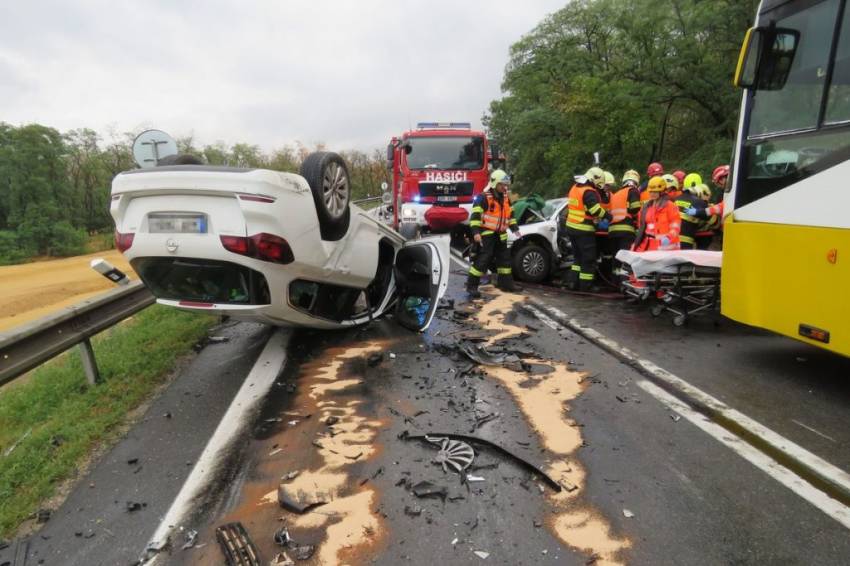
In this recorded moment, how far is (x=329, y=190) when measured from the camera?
14.4 feet

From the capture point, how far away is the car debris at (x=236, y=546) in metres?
2.29

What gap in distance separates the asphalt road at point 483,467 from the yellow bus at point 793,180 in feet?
2.15

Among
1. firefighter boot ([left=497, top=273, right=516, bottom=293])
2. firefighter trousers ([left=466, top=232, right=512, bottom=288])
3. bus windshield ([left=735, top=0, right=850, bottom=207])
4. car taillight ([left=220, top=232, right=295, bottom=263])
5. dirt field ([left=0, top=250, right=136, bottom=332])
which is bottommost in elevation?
dirt field ([left=0, top=250, right=136, bottom=332])

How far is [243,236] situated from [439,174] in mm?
8820

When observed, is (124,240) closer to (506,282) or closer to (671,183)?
(506,282)

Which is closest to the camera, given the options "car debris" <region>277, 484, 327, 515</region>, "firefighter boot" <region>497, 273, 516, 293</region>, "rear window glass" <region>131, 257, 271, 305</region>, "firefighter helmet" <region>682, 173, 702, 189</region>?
"car debris" <region>277, 484, 327, 515</region>

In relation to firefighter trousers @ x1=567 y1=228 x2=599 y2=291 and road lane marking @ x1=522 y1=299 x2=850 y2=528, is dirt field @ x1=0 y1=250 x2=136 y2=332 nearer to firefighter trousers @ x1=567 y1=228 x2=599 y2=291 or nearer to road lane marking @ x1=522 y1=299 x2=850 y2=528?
firefighter trousers @ x1=567 y1=228 x2=599 y2=291

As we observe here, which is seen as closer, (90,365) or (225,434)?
(225,434)

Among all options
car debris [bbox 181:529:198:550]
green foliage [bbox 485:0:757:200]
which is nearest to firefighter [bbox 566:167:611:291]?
car debris [bbox 181:529:198:550]

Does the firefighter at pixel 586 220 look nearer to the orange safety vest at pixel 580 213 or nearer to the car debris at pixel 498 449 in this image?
the orange safety vest at pixel 580 213

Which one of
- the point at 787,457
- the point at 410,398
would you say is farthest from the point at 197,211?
the point at 787,457

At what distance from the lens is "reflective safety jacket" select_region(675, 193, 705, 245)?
6.71 metres

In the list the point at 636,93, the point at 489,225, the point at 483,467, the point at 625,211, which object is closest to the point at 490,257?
the point at 489,225

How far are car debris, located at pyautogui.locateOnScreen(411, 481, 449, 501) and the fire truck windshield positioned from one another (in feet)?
32.9
